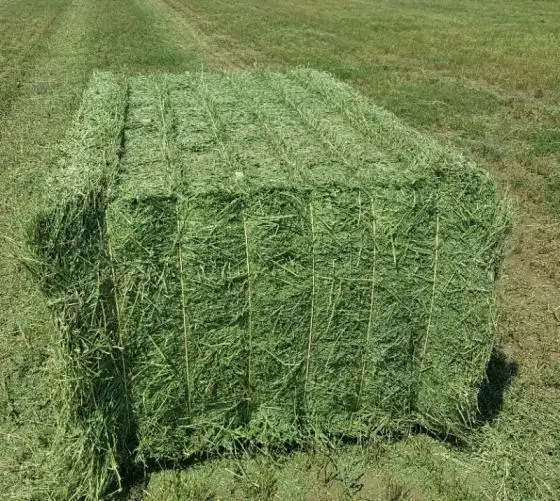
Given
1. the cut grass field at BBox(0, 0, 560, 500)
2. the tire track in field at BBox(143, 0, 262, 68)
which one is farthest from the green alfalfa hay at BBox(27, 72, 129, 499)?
the tire track in field at BBox(143, 0, 262, 68)

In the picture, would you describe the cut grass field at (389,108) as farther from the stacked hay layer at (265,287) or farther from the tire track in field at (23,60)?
the stacked hay layer at (265,287)

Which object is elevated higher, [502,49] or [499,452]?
[502,49]

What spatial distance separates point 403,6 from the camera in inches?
→ 1356

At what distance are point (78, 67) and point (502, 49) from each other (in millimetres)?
14482

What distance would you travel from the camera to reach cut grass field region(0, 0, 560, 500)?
454cm

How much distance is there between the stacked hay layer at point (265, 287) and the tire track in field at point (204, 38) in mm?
13921

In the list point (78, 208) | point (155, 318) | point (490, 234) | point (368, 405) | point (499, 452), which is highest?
point (78, 208)

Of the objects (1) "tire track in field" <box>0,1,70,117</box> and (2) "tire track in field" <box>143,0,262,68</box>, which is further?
(2) "tire track in field" <box>143,0,262,68</box>

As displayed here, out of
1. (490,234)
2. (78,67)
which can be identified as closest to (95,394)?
(490,234)

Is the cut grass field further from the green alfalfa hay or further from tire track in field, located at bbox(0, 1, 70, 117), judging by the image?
the green alfalfa hay

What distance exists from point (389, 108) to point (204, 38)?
11.8 metres

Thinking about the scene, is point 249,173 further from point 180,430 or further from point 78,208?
point 180,430

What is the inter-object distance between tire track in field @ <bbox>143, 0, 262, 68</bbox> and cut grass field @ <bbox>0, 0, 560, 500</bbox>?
12 centimetres

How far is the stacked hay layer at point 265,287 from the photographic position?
3.94m
